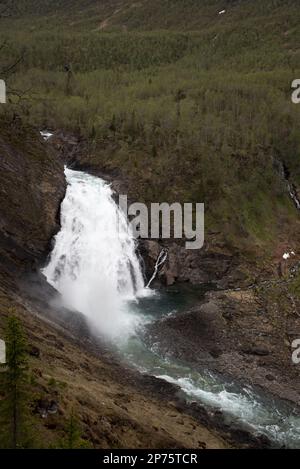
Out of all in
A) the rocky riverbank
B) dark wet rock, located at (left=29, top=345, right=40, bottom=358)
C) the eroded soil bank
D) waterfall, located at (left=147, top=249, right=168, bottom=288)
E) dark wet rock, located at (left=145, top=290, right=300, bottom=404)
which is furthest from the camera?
waterfall, located at (left=147, top=249, right=168, bottom=288)

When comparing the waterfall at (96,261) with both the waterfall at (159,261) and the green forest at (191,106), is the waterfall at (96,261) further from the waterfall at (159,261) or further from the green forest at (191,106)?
the green forest at (191,106)

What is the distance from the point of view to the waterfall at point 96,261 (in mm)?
49281

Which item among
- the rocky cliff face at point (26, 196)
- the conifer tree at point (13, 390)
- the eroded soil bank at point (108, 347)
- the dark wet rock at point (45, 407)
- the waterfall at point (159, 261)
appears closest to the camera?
the conifer tree at point (13, 390)

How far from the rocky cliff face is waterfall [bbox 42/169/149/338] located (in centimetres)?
173

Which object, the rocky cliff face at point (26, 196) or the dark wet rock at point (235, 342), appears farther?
the rocky cliff face at point (26, 196)

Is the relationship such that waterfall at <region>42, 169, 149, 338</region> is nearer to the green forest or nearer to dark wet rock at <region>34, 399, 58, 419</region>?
the green forest

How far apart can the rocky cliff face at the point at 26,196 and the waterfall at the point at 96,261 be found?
1726 mm

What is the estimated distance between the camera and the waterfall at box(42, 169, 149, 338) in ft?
162

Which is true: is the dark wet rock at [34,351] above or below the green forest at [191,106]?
below

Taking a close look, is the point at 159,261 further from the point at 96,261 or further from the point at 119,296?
the point at 119,296

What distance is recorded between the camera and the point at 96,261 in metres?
55.4

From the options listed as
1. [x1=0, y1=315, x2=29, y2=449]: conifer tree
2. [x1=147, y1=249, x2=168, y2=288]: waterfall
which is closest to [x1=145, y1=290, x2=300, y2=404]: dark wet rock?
[x1=147, y1=249, x2=168, y2=288]: waterfall

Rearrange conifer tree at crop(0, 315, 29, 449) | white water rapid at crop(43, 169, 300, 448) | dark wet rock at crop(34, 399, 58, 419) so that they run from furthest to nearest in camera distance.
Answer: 1. white water rapid at crop(43, 169, 300, 448)
2. dark wet rock at crop(34, 399, 58, 419)
3. conifer tree at crop(0, 315, 29, 449)

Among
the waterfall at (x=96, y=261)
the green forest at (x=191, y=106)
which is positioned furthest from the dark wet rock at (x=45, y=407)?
the waterfall at (x=96, y=261)
